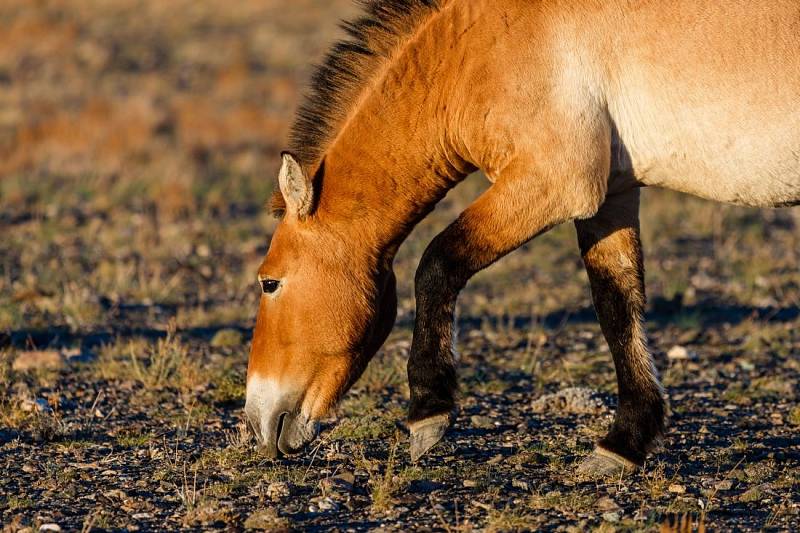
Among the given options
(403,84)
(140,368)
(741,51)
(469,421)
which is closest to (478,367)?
(469,421)

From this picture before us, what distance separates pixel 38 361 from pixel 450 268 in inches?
143

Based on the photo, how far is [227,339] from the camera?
8.12 metres

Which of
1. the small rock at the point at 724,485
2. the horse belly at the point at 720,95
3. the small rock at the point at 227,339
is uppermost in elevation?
the horse belly at the point at 720,95

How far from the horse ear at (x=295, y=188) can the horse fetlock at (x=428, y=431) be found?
1196mm

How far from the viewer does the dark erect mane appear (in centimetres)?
546

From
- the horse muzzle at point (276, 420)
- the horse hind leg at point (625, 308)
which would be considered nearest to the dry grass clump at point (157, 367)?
the horse muzzle at point (276, 420)

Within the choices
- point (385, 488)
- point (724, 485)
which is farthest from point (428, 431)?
point (724, 485)

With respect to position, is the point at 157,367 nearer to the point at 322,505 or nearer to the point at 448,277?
the point at 322,505

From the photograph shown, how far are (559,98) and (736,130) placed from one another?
32.8 inches

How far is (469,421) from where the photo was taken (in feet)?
20.8

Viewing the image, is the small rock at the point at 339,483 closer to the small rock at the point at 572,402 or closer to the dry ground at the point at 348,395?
the dry ground at the point at 348,395

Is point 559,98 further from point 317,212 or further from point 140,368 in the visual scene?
point 140,368

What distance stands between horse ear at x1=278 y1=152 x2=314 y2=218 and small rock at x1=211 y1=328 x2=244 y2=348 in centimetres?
295

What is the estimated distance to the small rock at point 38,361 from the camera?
731 centimetres
